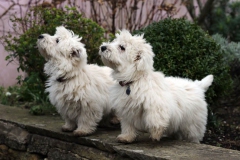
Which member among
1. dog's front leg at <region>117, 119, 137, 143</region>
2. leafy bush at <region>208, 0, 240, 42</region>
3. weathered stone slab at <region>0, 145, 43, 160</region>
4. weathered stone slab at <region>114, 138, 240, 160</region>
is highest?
leafy bush at <region>208, 0, 240, 42</region>

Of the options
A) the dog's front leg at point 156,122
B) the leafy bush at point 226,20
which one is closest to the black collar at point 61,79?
the dog's front leg at point 156,122

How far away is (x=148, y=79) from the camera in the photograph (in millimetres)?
4391

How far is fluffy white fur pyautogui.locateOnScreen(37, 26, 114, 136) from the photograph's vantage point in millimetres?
4820

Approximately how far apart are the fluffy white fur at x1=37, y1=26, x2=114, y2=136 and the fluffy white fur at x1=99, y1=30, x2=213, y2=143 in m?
0.42

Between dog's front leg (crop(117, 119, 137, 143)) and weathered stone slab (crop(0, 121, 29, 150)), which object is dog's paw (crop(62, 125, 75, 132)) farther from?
dog's front leg (crop(117, 119, 137, 143))

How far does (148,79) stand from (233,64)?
3.54 metres

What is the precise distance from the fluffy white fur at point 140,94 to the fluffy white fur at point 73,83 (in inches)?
16.5

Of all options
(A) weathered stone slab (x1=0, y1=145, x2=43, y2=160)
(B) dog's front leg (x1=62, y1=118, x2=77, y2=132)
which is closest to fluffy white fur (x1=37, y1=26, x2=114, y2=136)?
(B) dog's front leg (x1=62, y1=118, x2=77, y2=132)

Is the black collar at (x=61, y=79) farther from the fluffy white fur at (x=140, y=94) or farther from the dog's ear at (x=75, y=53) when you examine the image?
the fluffy white fur at (x=140, y=94)

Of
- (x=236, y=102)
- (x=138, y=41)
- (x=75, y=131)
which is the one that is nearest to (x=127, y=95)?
(x=138, y=41)

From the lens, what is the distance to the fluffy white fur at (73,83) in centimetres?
482

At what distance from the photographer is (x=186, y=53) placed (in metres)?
5.77

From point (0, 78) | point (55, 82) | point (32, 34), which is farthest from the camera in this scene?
point (0, 78)

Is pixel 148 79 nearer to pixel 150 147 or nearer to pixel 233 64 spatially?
pixel 150 147
